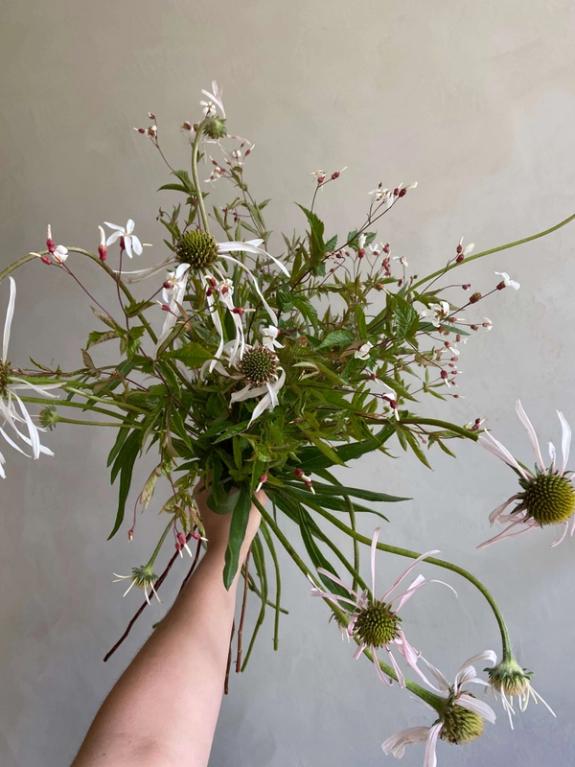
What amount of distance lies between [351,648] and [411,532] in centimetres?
23

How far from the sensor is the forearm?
0.53 m

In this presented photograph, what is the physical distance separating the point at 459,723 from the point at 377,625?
0.12 meters

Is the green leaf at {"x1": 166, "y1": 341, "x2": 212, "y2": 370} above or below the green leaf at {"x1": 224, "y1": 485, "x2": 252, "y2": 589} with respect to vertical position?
above

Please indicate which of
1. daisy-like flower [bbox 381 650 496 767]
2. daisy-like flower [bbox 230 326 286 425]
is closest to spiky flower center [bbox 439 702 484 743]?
daisy-like flower [bbox 381 650 496 767]

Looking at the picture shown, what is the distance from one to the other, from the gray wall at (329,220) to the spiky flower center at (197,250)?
2.03 ft

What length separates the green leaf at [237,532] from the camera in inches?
26.1

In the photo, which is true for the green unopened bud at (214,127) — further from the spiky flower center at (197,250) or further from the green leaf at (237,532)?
the green leaf at (237,532)

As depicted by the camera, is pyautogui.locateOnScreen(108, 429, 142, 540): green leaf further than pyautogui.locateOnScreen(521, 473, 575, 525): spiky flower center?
Yes

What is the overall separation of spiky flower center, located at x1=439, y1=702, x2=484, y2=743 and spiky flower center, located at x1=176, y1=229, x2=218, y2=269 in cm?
47

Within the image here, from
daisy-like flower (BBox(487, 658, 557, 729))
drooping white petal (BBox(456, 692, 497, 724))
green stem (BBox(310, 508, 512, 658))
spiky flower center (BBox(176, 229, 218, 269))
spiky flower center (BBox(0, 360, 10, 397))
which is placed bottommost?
drooping white petal (BBox(456, 692, 497, 724))

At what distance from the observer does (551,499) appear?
23.4 inches

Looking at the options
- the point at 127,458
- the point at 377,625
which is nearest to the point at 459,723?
the point at 377,625

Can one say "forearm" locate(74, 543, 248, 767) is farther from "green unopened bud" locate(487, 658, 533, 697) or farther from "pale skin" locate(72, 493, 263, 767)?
"green unopened bud" locate(487, 658, 533, 697)

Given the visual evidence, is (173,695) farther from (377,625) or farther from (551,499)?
(551,499)
